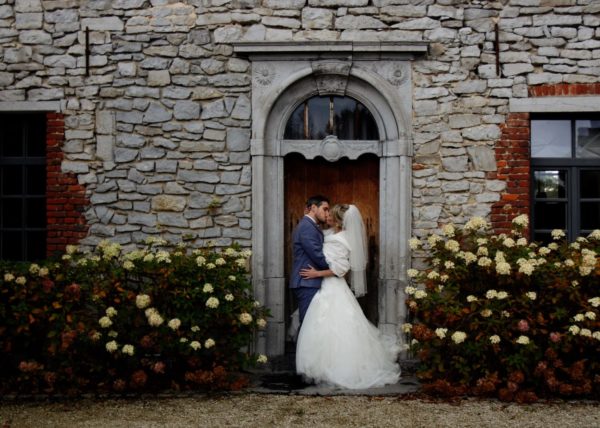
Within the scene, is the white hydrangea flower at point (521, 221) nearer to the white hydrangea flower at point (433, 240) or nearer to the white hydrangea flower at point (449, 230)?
the white hydrangea flower at point (449, 230)

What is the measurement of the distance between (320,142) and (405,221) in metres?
1.24

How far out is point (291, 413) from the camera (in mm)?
5379

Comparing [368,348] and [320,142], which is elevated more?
[320,142]

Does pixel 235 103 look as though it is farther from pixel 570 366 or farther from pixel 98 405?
pixel 570 366

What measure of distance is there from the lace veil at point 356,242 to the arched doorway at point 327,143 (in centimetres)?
40

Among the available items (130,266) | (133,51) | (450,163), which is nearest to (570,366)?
(450,163)

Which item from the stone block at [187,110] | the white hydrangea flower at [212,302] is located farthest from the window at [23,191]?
the white hydrangea flower at [212,302]

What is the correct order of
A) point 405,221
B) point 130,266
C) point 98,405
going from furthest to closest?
point 405,221 < point 130,266 < point 98,405

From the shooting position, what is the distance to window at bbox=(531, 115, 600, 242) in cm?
732

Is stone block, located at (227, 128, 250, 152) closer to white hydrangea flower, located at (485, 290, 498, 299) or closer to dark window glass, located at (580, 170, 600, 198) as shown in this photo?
white hydrangea flower, located at (485, 290, 498, 299)

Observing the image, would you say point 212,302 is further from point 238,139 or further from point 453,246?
point 453,246

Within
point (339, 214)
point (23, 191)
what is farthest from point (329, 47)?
point (23, 191)

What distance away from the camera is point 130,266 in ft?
19.7

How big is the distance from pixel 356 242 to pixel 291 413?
1976 millimetres
